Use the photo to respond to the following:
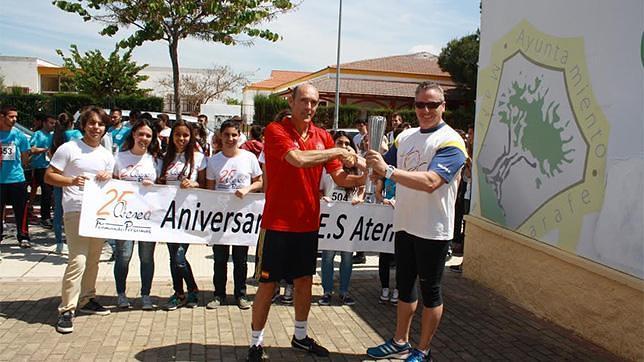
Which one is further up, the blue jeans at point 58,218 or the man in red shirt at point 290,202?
the man in red shirt at point 290,202

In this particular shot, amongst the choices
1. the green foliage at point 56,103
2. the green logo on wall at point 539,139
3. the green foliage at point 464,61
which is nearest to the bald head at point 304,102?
the green logo on wall at point 539,139

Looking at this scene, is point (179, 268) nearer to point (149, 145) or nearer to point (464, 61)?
point (149, 145)

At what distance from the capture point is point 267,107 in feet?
105

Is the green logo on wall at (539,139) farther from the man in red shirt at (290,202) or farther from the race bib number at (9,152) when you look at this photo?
the race bib number at (9,152)

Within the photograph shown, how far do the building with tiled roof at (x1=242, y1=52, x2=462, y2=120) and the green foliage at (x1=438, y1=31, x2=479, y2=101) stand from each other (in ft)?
3.42

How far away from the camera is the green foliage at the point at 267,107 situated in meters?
31.5

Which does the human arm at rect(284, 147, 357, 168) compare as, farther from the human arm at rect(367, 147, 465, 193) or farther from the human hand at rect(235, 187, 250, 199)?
the human hand at rect(235, 187, 250, 199)

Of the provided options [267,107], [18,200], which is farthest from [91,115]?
[267,107]

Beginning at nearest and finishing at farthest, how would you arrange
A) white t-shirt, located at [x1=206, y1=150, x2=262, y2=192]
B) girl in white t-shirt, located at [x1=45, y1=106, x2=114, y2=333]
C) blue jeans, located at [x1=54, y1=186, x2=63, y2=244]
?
girl in white t-shirt, located at [x1=45, y1=106, x2=114, y2=333] → white t-shirt, located at [x1=206, y1=150, x2=262, y2=192] → blue jeans, located at [x1=54, y1=186, x2=63, y2=244]

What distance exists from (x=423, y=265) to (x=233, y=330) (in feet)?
6.45

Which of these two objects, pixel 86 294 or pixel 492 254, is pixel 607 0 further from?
pixel 86 294

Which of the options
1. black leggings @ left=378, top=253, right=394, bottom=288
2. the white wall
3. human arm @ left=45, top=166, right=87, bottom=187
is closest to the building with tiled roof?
black leggings @ left=378, top=253, right=394, bottom=288

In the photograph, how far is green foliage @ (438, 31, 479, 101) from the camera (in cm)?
3456

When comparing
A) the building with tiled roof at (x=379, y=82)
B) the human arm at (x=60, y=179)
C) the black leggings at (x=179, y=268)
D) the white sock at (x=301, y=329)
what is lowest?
the white sock at (x=301, y=329)
